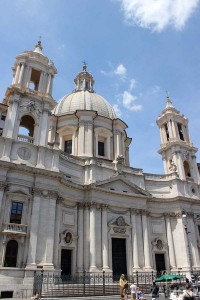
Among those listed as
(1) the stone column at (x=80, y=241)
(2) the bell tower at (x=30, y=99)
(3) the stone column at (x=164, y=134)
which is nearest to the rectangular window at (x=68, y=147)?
(2) the bell tower at (x=30, y=99)

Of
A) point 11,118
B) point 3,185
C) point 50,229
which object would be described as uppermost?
point 11,118

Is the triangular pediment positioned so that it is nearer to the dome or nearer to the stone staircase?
the stone staircase

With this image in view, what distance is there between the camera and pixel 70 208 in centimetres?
2691

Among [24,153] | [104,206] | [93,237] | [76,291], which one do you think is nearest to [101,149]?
[104,206]

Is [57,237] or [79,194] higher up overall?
[79,194]

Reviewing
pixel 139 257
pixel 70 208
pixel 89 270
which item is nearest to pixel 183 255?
pixel 139 257

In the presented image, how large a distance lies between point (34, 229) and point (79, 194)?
22.5ft

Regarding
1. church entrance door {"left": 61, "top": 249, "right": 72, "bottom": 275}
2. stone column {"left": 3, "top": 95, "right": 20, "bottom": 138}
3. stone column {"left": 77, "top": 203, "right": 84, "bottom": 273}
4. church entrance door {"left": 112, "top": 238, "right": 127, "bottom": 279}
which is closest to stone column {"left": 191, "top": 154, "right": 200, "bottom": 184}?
church entrance door {"left": 112, "top": 238, "right": 127, "bottom": 279}

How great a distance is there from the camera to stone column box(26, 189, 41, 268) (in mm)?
21008

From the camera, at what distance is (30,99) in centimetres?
2723

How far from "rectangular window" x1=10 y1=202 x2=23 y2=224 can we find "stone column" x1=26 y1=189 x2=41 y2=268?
1039 millimetres

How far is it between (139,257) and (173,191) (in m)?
9.44

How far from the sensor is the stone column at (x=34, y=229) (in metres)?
21.0

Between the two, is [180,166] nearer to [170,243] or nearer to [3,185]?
[170,243]
